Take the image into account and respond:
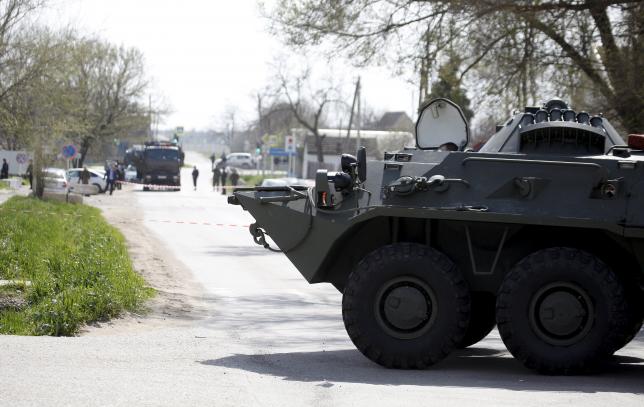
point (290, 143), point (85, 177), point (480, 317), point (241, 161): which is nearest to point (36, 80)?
point (85, 177)

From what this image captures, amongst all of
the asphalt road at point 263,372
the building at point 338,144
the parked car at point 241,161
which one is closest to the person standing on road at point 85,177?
the building at point 338,144

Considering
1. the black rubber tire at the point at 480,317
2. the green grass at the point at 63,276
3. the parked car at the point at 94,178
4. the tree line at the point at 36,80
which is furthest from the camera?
the parked car at the point at 94,178

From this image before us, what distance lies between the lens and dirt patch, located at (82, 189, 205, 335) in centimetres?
1295

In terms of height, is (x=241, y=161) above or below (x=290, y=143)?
below

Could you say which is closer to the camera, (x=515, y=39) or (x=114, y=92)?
(x=515, y=39)

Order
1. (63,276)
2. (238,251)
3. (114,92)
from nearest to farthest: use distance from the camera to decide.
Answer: (63,276) → (238,251) → (114,92)

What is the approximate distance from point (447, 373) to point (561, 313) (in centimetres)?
98

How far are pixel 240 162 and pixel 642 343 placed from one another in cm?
10616

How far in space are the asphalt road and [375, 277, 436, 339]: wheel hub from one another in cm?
34

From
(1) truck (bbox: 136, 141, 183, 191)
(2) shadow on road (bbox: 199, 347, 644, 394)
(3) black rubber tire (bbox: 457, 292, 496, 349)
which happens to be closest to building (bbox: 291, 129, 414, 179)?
(1) truck (bbox: 136, 141, 183, 191)

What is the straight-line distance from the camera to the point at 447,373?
378 inches

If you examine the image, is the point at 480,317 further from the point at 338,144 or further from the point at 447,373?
the point at 338,144

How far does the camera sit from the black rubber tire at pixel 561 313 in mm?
9305

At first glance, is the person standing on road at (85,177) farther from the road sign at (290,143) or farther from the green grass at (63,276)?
the green grass at (63,276)
